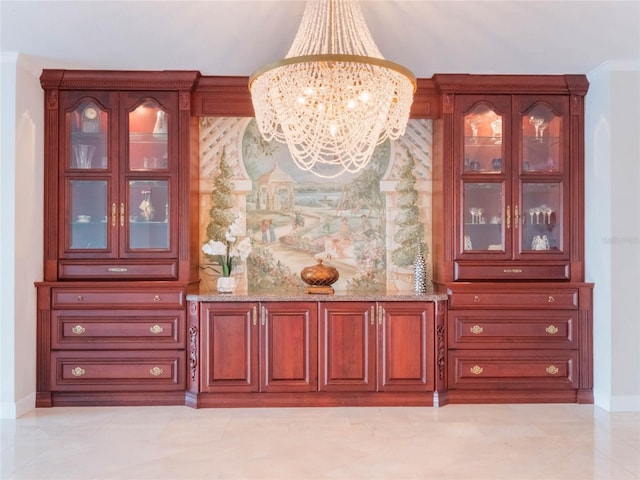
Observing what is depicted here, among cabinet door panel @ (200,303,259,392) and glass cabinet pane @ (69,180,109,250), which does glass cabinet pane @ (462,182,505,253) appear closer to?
cabinet door panel @ (200,303,259,392)

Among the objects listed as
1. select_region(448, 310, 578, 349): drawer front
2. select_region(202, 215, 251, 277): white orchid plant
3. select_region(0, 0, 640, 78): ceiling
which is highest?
select_region(0, 0, 640, 78): ceiling

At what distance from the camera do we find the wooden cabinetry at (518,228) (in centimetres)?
388

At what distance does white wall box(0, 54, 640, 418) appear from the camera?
11.7 feet

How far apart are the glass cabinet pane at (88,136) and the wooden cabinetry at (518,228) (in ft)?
8.60

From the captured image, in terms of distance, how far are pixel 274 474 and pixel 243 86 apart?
2807 millimetres

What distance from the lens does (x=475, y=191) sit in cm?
404

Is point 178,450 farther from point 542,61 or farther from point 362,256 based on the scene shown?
point 542,61

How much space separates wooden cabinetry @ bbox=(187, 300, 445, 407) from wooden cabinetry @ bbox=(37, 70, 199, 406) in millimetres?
263

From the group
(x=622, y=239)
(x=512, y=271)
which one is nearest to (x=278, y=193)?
(x=512, y=271)

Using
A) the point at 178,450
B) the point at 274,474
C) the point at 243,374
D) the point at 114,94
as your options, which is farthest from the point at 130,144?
the point at 274,474

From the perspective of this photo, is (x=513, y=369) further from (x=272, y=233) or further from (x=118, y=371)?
(x=118, y=371)

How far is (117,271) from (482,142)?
3.01m

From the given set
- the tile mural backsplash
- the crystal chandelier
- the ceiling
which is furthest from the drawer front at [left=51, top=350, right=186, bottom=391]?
the ceiling

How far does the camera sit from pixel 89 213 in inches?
155
